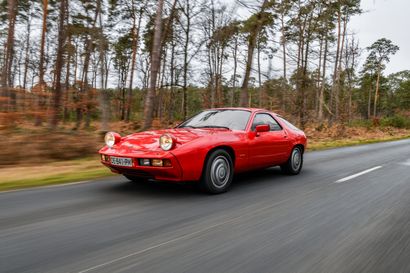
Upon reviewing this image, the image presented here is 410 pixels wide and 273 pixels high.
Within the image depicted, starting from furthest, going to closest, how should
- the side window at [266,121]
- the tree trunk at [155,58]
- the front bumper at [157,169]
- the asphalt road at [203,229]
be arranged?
1. the tree trunk at [155,58]
2. the side window at [266,121]
3. the front bumper at [157,169]
4. the asphalt road at [203,229]

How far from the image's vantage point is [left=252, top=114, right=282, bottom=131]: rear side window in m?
5.96

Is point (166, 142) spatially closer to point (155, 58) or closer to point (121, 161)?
point (121, 161)

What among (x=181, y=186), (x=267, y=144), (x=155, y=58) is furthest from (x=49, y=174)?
(x=155, y=58)

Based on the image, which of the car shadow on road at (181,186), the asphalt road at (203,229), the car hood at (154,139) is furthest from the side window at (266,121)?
the asphalt road at (203,229)

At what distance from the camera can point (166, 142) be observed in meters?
4.50

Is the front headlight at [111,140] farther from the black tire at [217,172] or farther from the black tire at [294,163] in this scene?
the black tire at [294,163]

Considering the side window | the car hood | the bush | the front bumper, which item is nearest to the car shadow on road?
the front bumper

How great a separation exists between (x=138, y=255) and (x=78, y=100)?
10.5m

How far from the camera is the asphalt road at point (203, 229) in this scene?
2.58 meters

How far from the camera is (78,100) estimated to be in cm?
1206

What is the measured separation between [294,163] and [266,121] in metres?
1.24

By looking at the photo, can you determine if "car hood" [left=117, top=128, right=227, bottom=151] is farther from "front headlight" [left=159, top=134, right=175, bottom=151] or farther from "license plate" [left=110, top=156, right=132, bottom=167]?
"license plate" [left=110, top=156, right=132, bottom=167]

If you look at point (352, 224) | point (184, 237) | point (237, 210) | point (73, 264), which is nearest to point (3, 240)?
point (73, 264)

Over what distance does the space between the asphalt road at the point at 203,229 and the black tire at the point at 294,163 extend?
1121 mm
